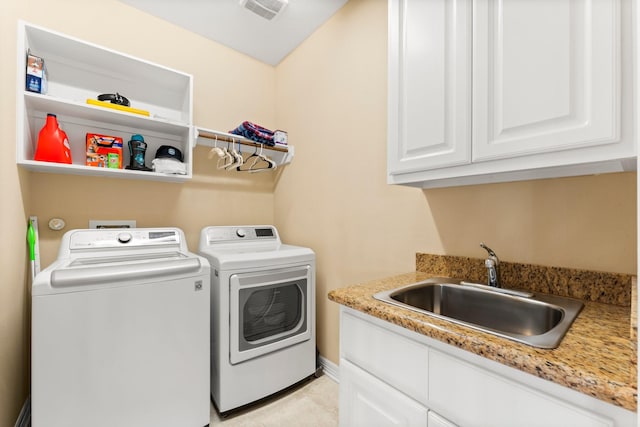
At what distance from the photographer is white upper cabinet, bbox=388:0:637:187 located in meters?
0.77

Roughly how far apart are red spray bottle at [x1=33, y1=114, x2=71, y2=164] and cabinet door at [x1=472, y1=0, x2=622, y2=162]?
215cm

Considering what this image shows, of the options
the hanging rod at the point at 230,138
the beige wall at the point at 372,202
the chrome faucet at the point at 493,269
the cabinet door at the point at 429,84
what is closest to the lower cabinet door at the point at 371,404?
the chrome faucet at the point at 493,269

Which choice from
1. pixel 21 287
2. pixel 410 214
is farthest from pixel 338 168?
pixel 21 287

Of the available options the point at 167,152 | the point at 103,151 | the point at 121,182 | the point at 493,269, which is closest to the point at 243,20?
the point at 167,152

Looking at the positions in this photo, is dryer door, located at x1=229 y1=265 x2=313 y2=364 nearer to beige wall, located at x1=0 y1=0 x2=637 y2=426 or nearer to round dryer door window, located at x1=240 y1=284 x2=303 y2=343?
round dryer door window, located at x1=240 y1=284 x2=303 y2=343

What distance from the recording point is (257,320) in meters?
1.89

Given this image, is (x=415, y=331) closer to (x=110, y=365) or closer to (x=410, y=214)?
(x=410, y=214)

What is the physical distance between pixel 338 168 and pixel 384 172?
1.44 feet

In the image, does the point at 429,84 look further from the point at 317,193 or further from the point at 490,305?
the point at 317,193

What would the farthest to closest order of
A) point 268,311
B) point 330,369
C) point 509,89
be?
1. point 330,369
2. point 268,311
3. point 509,89

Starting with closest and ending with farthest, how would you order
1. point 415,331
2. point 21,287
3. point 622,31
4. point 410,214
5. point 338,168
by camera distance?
1. point 622,31
2. point 415,331
3. point 21,287
4. point 410,214
5. point 338,168

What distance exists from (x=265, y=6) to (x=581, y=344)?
8.24 feet

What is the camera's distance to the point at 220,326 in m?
1.68

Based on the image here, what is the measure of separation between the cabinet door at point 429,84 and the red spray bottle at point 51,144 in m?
1.86
